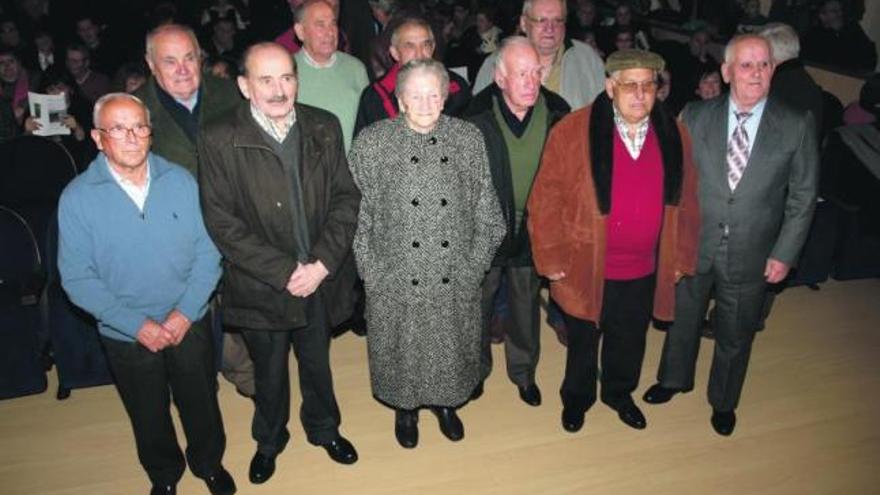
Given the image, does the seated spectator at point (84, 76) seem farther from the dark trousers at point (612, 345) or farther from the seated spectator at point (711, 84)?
the seated spectator at point (711, 84)

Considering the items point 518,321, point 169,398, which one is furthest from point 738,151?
point 169,398

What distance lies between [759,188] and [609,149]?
706 mm

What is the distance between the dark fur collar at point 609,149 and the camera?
9.94 feet

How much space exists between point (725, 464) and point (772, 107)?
5.43 feet

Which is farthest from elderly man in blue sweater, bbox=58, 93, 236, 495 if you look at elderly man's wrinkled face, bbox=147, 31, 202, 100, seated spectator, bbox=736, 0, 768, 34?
seated spectator, bbox=736, 0, 768, 34

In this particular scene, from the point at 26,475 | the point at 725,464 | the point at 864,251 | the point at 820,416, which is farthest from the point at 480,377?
the point at 864,251

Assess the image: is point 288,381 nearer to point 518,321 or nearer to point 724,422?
point 518,321

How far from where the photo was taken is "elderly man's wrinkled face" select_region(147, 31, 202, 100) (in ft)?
10.3

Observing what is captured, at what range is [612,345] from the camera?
11.5 feet

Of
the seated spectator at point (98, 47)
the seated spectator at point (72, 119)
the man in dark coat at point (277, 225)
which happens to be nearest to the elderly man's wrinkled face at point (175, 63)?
the man in dark coat at point (277, 225)

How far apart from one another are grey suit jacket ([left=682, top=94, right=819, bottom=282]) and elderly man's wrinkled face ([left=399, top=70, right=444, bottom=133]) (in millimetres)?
1221

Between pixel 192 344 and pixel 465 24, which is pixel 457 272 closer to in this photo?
pixel 192 344

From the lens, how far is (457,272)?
306 cm

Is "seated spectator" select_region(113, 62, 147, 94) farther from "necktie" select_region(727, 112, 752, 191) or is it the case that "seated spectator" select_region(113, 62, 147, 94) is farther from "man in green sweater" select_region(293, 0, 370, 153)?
"necktie" select_region(727, 112, 752, 191)
